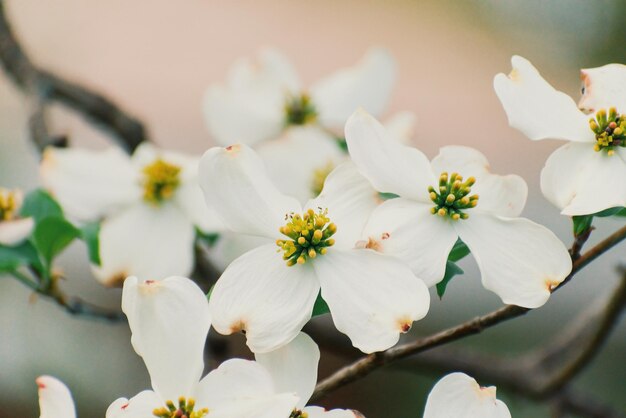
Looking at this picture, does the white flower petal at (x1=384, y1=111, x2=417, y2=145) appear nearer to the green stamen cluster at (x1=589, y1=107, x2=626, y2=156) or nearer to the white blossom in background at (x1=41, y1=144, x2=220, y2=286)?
the white blossom in background at (x1=41, y1=144, x2=220, y2=286)

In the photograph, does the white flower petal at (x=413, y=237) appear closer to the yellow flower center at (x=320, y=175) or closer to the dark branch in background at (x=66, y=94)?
the yellow flower center at (x=320, y=175)

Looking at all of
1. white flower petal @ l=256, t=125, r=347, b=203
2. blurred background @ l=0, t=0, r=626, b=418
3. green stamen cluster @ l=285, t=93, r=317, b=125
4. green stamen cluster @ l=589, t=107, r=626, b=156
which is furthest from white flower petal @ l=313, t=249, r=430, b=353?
blurred background @ l=0, t=0, r=626, b=418

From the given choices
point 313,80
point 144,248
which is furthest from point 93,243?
point 313,80

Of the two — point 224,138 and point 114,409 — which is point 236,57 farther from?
point 114,409

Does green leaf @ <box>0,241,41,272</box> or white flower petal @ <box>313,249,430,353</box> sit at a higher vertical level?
white flower petal @ <box>313,249,430,353</box>

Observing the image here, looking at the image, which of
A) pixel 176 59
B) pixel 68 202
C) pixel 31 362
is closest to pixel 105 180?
pixel 68 202
